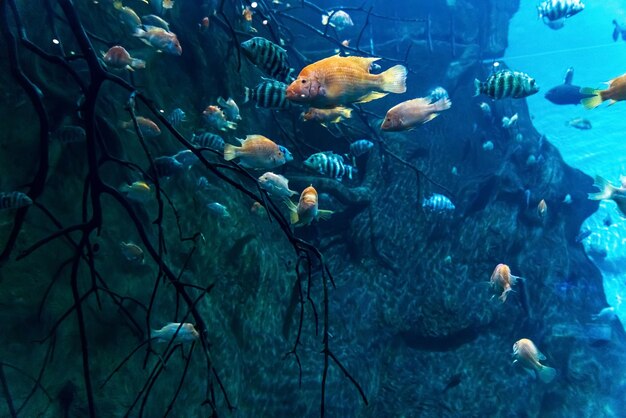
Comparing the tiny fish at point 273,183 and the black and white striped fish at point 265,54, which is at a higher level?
the black and white striped fish at point 265,54

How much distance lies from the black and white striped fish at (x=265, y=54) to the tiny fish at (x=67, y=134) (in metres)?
1.92

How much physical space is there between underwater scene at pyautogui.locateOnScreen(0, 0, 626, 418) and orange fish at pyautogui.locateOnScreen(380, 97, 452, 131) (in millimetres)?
24

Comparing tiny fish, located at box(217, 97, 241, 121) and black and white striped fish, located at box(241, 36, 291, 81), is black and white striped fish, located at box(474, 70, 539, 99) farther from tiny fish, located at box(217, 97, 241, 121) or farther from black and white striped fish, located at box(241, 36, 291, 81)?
tiny fish, located at box(217, 97, 241, 121)

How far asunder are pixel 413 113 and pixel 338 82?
1432mm

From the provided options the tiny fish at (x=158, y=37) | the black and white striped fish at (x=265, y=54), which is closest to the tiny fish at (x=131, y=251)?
the black and white striped fish at (x=265, y=54)

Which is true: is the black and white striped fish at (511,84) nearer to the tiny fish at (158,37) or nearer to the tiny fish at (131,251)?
the tiny fish at (158,37)

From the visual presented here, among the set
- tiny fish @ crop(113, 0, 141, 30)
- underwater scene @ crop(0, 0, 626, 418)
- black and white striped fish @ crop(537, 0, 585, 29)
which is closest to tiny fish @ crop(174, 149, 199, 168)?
underwater scene @ crop(0, 0, 626, 418)

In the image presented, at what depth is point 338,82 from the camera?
3.21 metres

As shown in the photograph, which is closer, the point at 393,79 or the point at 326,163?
the point at 393,79

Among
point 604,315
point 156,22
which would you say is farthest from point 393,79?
point 604,315

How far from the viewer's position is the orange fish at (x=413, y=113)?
4.32m

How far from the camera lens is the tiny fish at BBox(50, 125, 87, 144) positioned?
4125 millimetres

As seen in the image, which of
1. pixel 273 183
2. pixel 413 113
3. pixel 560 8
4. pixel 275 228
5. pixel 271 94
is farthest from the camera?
pixel 275 228

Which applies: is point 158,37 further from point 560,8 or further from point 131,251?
point 560,8
